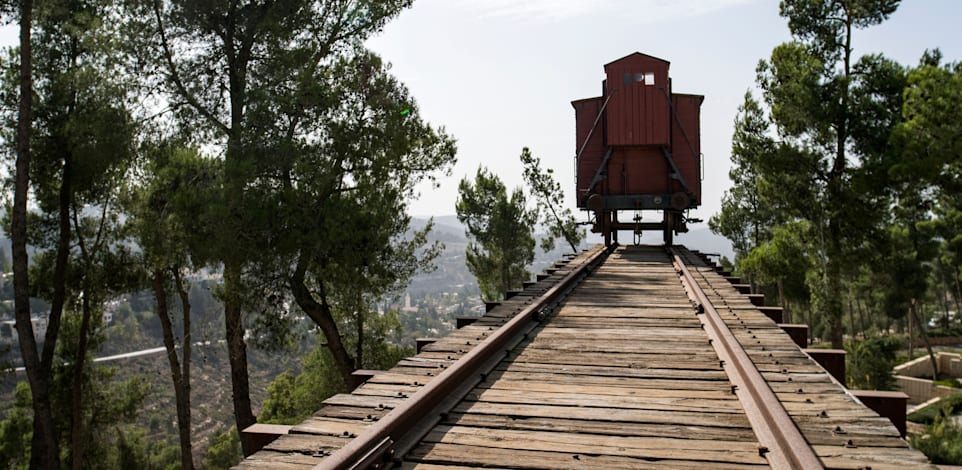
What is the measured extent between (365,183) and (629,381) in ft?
39.4

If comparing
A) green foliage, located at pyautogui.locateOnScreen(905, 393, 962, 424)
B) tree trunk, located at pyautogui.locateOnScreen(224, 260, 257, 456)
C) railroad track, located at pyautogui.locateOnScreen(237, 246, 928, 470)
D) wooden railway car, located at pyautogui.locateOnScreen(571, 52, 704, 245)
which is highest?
wooden railway car, located at pyautogui.locateOnScreen(571, 52, 704, 245)

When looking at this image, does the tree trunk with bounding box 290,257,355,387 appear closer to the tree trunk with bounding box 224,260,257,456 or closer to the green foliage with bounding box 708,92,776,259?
Result: the tree trunk with bounding box 224,260,257,456

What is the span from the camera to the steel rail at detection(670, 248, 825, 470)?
246cm

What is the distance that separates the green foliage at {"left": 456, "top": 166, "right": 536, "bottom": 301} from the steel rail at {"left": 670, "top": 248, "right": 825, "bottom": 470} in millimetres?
27383

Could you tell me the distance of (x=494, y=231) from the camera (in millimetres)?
32250

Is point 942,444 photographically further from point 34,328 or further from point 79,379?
point 34,328

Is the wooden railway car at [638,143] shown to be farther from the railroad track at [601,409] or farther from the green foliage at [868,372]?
the green foliage at [868,372]

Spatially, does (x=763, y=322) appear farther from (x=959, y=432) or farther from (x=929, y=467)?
(x=959, y=432)

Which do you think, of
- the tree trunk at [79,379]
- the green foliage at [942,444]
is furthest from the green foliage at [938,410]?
the tree trunk at [79,379]

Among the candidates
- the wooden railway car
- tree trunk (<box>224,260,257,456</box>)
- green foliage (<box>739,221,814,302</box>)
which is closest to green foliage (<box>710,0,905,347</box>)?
green foliage (<box>739,221,814,302</box>)

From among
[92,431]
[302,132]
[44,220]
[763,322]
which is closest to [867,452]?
[763,322]

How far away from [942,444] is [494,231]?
19.1 metres

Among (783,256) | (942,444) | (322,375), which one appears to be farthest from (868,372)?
(322,375)

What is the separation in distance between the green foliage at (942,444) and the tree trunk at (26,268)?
21.2 metres
